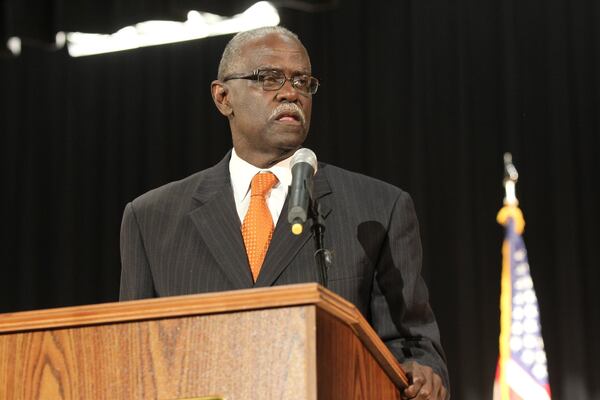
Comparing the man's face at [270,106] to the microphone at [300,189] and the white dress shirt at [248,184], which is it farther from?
the microphone at [300,189]

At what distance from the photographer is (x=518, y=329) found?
459 cm

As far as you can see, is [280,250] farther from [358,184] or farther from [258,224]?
[358,184]

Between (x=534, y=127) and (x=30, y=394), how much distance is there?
3626 millimetres

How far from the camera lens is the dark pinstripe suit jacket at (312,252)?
2295 millimetres

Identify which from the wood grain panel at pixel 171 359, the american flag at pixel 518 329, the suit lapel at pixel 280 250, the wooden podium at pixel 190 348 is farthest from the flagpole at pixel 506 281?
the wood grain panel at pixel 171 359

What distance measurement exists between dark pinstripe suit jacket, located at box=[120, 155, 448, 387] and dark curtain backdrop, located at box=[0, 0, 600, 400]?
2.37 metres

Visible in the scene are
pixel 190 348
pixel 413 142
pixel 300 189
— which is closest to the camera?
pixel 190 348

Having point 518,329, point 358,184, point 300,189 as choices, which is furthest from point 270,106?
point 518,329

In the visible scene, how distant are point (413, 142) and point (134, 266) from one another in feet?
9.12

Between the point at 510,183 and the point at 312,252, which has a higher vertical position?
the point at 510,183

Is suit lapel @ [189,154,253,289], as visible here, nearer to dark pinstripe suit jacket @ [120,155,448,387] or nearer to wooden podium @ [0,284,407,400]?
dark pinstripe suit jacket @ [120,155,448,387]

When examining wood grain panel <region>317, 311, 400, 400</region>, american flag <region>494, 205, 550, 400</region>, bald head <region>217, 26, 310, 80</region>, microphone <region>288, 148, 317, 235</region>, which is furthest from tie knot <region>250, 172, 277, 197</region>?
american flag <region>494, 205, 550, 400</region>

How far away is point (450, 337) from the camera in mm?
4750

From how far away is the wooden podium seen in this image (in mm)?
1503
